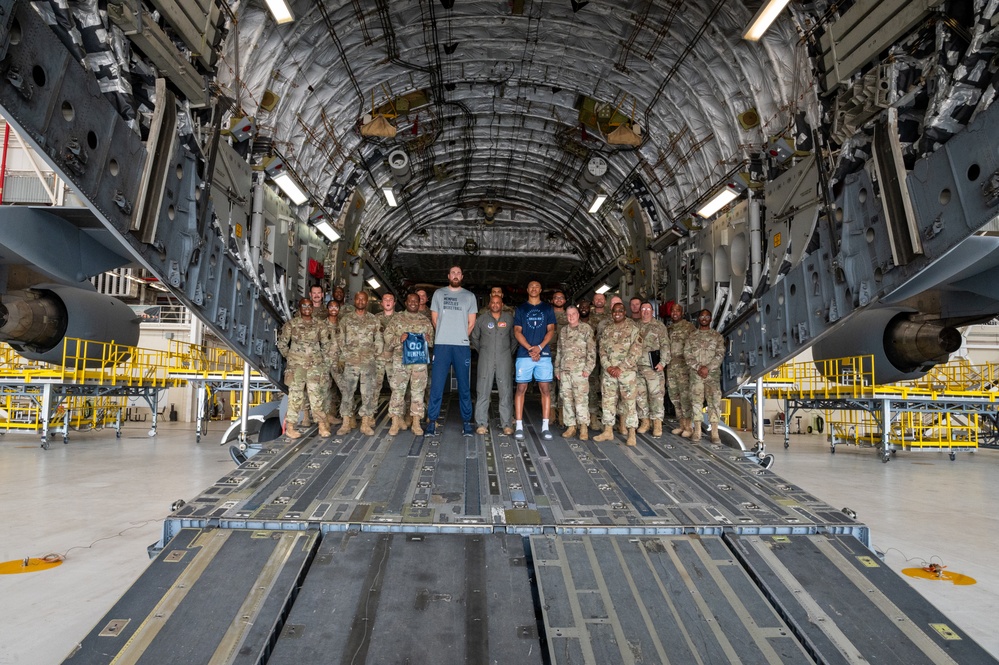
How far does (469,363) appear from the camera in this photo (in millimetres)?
6629

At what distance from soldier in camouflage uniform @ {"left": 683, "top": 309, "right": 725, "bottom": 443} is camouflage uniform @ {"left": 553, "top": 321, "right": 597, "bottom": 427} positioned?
1.24 metres

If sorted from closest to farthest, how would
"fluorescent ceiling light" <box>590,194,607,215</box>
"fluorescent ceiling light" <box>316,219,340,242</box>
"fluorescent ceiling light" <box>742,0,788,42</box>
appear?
1. "fluorescent ceiling light" <box>742,0,788,42</box>
2. "fluorescent ceiling light" <box>316,219,340,242</box>
3. "fluorescent ceiling light" <box>590,194,607,215</box>

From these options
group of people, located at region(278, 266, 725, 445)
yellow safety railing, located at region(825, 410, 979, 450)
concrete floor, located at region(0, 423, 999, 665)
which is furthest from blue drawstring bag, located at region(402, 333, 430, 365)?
yellow safety railing, located at region(825, 410, 979, 450)

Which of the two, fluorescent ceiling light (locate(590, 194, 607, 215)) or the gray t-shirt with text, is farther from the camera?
fluorescent ceiling light (locate(590, 194, 607, 215))

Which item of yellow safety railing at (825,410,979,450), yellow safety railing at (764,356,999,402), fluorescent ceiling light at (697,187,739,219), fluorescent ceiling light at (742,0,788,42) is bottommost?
yellow safety railing at (825,410,979,450)

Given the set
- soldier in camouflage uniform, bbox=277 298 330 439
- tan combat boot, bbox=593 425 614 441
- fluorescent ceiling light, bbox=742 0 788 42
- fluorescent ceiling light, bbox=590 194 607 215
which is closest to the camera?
fluorescent ceiling light, bbox=742 0 788 42

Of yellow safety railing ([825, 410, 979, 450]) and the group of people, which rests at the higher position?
the group of people

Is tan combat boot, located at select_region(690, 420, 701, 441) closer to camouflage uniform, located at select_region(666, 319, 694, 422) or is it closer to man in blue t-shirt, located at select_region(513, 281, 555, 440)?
camouflage uniform, located at select_region(666, 319, 694, 422)

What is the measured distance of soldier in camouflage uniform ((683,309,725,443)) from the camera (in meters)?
6.99

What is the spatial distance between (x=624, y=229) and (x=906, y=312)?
27.9 ft

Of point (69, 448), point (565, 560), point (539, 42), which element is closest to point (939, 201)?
point (565, 560)

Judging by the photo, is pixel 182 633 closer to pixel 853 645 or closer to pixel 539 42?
pixel 853 645

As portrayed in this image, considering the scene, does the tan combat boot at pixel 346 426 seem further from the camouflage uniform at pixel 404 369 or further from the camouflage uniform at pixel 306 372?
the camouflage uniform at pixel 404 369

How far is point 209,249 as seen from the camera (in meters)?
5.58
